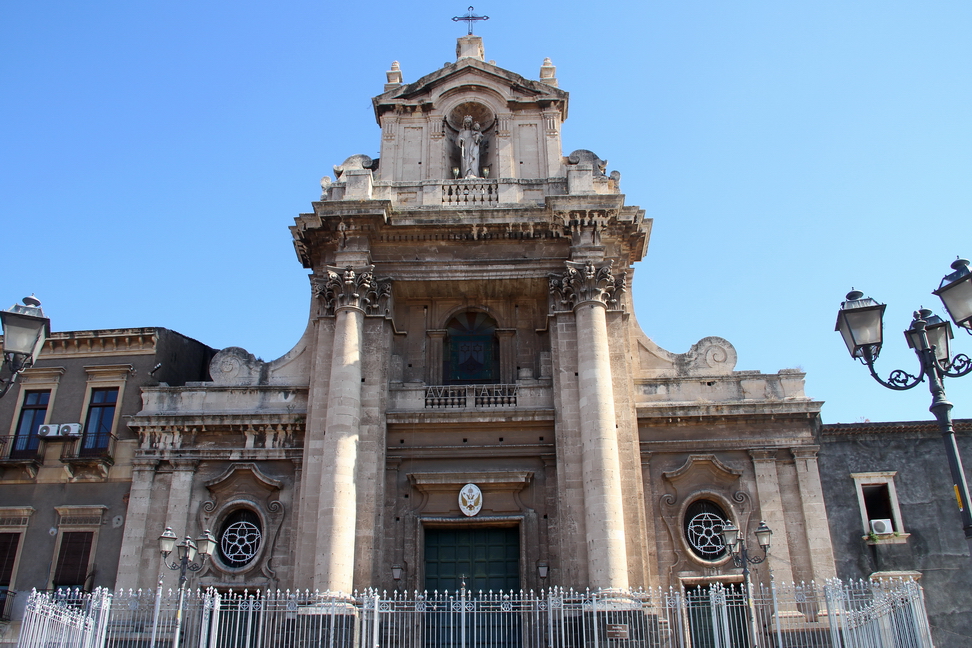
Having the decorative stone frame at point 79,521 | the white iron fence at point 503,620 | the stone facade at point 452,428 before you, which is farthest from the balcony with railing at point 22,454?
the white iron fence at point 503,620

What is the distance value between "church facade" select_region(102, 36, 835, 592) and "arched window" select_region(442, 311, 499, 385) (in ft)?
0.19

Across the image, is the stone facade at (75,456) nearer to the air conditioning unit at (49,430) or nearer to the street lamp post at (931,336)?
the air conditioning unit at (49,430)

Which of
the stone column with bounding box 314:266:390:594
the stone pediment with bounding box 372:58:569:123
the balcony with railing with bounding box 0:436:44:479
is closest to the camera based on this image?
the stone column with bounding box 314:266:390:594

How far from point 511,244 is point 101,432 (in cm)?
1191

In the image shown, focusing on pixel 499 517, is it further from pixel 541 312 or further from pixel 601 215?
pixel 601 215

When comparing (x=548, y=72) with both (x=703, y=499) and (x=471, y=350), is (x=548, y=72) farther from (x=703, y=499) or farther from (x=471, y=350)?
(x=703, y=499)

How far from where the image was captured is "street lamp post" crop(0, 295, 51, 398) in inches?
424

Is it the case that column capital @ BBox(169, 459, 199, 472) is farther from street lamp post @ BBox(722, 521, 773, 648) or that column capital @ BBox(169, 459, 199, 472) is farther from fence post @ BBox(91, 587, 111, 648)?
street lamp post @ BBox(722, 521, 773, 648)

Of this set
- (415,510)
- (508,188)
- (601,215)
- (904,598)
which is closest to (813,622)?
(904,598)

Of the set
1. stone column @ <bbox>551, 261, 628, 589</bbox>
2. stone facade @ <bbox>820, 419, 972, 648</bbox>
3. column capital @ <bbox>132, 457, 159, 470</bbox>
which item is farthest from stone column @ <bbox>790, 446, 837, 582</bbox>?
column capital @ <bbox>132, 457, 159, 470</bbox>

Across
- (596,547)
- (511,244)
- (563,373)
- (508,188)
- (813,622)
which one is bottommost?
(813,622)

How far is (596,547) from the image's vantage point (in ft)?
58.0

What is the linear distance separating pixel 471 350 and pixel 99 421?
10.1m

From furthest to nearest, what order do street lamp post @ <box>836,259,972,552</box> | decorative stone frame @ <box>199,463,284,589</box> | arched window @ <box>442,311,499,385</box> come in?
arched window @ <box>442,311,499,385</box> < decorative stone frame @ <box>199,463,284,589</box> < street lamp post @ <box>836,259,972,552</box>
